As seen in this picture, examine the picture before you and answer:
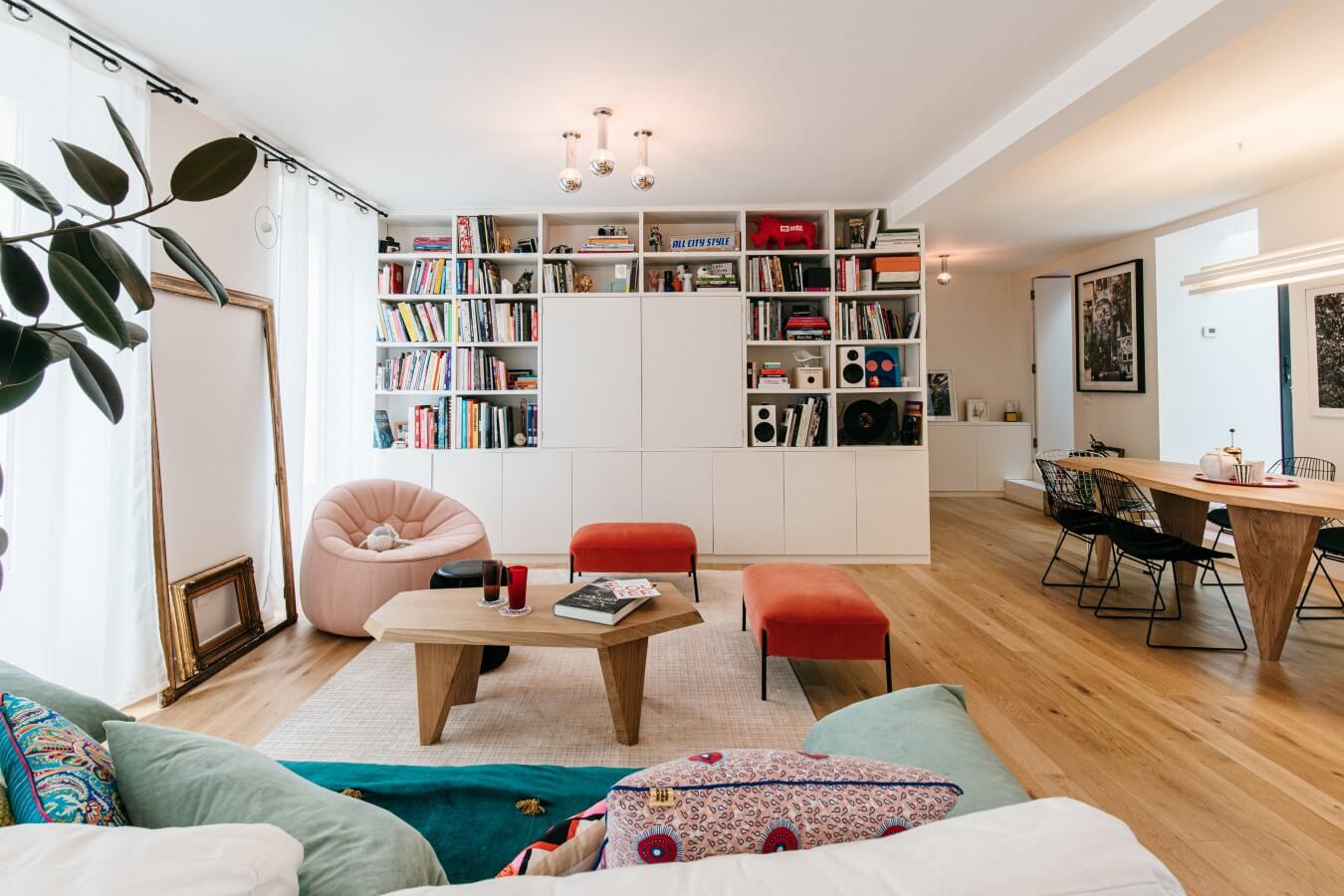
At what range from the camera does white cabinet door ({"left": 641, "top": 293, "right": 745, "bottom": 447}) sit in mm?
4695

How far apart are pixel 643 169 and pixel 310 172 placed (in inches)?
83.6

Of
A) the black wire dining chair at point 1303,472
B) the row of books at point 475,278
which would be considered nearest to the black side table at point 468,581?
the row of books at point 475,278

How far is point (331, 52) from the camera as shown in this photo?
2.58m

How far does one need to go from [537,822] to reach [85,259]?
147 cm

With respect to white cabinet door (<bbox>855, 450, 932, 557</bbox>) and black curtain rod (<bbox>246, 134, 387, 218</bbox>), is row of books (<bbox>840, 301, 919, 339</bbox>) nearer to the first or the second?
white cabinet door (<bbox>855, 450, 932, 557</bbox>)

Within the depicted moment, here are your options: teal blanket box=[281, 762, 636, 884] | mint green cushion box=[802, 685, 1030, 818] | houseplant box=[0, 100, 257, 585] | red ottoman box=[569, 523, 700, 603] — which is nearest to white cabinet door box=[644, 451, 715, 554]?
red ottoman box=[569, 523, 700, 603]

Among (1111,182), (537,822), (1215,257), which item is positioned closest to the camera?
(537,822)

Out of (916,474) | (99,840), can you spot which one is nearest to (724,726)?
(99,840)

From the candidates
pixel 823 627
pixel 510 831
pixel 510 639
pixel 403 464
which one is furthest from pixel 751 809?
pixel 403 464

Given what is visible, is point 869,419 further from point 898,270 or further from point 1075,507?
point 1075,507

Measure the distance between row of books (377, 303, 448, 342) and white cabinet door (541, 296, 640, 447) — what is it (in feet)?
2.74

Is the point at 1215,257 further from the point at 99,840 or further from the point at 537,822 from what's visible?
the point at 99,840

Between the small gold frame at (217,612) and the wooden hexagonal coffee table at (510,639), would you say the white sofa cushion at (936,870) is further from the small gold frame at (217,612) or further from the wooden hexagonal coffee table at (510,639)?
the small gold frame at (217,612)

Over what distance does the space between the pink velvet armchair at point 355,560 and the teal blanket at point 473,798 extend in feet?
4.74
